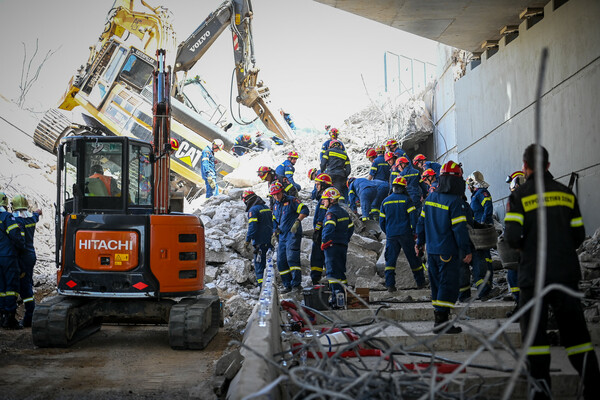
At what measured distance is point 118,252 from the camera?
6629 mm

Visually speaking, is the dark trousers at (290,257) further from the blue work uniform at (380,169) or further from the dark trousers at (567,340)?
the dark trousers at (567,340)

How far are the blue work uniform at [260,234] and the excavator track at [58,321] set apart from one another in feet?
12.6

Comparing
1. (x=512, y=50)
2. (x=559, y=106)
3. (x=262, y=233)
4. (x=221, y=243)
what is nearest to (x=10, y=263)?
(x=262, y=233)

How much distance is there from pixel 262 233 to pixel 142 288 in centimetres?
407

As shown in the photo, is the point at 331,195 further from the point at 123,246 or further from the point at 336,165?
the point at 336,165

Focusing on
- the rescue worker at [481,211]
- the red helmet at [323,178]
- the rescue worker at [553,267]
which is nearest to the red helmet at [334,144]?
the red helmet at [323,178]

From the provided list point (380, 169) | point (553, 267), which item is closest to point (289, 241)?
point (380, 169)

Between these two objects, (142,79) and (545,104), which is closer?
(545,104)

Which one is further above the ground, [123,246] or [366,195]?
[366,195]

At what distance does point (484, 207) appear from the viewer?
9125 millimetres

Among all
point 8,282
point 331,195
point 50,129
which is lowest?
point 8,282

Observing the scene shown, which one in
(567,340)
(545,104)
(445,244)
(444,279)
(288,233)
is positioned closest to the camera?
(567,340)

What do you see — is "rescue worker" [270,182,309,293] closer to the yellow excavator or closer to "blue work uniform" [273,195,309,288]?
"blue work uniform" [273,195,309,288]

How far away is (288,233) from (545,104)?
470 centimetres
